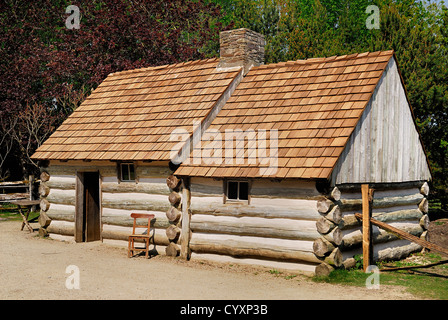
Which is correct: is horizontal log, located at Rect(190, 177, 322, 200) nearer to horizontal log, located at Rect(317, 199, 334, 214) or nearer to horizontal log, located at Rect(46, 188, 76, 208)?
horizontal log, located at Rect(317, 199, 334, 214)

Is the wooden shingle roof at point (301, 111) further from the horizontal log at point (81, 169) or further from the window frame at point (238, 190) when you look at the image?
the horizontal log at point (81, 169)

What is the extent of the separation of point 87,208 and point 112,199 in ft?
4.65

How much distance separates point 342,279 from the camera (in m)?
9.56

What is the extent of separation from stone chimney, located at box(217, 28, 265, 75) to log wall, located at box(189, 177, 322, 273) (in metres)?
3.93

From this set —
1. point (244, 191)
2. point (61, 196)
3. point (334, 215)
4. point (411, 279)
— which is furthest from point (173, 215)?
point (411, 279)

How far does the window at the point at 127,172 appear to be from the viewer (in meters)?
13.4

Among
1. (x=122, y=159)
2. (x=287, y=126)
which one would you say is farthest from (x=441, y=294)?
(x=122, y=159)

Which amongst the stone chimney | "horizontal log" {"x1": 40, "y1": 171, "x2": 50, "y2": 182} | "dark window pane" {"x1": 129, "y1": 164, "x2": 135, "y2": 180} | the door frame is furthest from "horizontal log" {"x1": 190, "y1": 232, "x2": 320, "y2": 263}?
"horizontal log" {"x1": 40, "y1": 171, "x2": 50, "y2": 182}

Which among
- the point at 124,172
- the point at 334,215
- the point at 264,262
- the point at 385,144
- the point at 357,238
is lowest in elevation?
the point at 264,262

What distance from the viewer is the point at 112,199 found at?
13.6 meters

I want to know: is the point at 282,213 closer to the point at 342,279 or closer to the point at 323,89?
the point at 342,279

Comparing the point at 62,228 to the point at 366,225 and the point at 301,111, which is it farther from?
the point at 366,225
